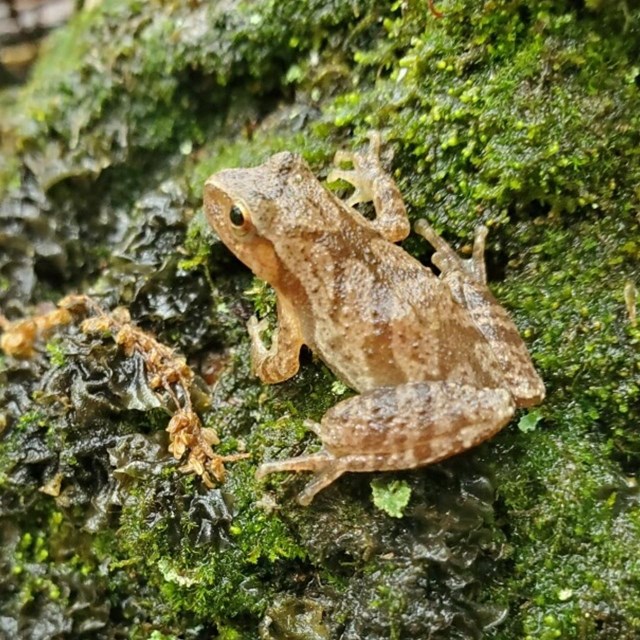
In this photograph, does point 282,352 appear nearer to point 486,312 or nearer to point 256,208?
point 256,208

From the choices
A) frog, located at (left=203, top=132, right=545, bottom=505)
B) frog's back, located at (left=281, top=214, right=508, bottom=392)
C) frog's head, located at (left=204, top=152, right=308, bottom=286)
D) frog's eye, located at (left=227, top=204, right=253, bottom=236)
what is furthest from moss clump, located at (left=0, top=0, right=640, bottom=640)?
frog's eye, located at (left=227, top=204, right=253, bottom=236)

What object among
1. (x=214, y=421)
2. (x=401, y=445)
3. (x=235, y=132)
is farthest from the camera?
(x=235, y=132)

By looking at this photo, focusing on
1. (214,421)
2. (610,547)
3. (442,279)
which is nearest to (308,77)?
(442,279)

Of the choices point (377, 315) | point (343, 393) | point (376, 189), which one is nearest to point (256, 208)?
point (376, 189)

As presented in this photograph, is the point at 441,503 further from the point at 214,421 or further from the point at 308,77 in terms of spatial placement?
the point at 308,77

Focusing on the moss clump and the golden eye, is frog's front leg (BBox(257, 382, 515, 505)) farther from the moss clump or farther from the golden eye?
the golden eye

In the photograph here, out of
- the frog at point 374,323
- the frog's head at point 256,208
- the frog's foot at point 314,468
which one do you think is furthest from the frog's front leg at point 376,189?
the frog's foot at point 314,468

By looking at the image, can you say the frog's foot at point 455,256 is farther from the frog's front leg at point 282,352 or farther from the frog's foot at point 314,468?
the frog's foot at point 314,468
